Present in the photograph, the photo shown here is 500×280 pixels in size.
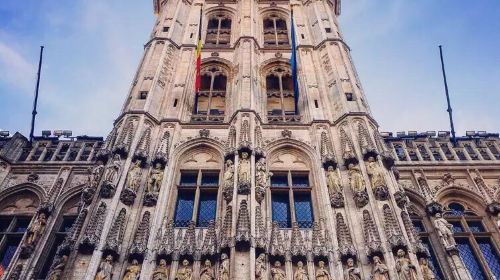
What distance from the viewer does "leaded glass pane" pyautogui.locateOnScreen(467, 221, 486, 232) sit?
61.0 ft

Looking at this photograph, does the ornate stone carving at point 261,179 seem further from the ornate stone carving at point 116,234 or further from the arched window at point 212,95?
the arched window at point 212,95

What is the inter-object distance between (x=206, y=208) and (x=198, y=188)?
82 centimetres

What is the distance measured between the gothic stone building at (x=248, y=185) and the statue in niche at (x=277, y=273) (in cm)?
5

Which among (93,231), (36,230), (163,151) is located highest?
(163,151)

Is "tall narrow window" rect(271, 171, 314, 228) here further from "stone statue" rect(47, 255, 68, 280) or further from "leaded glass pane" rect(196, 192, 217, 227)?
"stone statue" rect(47, 255, 68, 280)

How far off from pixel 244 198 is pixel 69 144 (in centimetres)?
953

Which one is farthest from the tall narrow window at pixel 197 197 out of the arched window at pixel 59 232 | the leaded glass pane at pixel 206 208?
the arched window at pixel 59 232

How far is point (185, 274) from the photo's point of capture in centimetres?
1400

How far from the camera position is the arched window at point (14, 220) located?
1780 cm

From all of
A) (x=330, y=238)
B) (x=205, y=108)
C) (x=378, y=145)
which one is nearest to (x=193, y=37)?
(x=205, y=108)

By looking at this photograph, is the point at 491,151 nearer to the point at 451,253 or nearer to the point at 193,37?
the point at 451,253

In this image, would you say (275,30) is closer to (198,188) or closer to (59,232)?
(198,188)

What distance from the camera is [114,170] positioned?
640 inches

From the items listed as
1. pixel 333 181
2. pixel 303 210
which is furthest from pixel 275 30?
pixel 303 210
